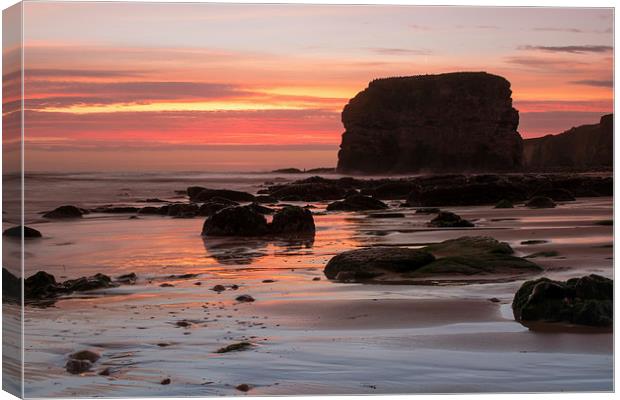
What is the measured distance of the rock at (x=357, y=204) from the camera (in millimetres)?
8594

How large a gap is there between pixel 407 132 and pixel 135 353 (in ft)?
8.42

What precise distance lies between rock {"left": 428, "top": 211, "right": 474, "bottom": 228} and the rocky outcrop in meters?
0.66

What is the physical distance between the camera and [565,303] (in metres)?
8.11

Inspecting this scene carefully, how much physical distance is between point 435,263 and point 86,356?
2.59 m

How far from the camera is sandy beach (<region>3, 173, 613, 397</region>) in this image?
24.7 ft

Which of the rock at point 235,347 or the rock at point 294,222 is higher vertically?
the rock at point 294,222

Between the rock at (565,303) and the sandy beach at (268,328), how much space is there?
0.31 ft

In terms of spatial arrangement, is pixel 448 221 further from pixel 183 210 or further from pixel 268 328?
pixel 183 210

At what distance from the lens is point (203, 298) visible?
7922 mm

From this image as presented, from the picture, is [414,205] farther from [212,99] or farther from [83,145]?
[83,145]

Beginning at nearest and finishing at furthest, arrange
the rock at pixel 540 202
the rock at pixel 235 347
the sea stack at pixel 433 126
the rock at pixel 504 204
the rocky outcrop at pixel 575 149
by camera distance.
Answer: the rock at pixel 235 347
the sea stack at pixel 433 126
the rocky outcrop at pixel 575 149
the rock at pixel 504 204
the rock at pixel 540 202

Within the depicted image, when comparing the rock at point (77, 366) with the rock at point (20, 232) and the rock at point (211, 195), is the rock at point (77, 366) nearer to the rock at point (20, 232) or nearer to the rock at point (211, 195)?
the rock at point (20, 232)

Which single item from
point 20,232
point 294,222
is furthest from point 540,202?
point 20,232

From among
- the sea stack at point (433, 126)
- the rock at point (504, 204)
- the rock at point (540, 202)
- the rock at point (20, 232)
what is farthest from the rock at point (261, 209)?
the rock at point (540, 202)
